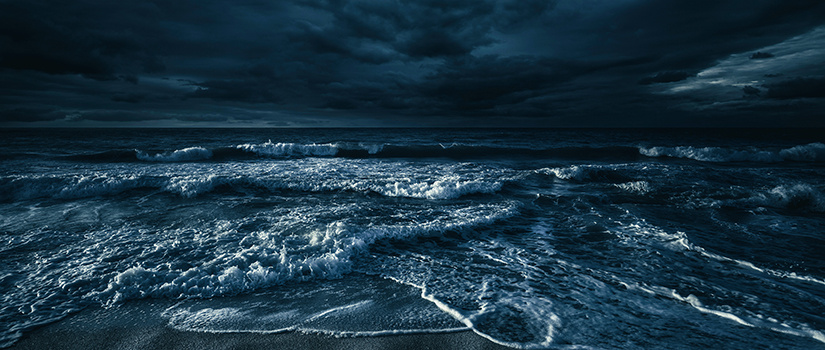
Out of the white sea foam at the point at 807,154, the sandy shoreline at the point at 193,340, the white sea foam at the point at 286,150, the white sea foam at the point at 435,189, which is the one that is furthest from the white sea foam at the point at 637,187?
the white sea foam at the point at 807,154

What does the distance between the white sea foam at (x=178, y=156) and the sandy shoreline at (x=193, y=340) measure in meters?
18.9

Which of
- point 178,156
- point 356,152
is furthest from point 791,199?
point 178,156

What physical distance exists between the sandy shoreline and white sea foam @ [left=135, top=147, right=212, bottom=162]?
1893cm

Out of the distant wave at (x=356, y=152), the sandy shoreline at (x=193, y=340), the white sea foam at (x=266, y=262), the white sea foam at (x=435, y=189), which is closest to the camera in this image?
the sandy shoreline at (x=193, y=340)

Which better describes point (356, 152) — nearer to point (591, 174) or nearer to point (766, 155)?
point (591, 174)

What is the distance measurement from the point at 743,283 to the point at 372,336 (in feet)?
15.0

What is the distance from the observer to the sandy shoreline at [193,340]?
281cm

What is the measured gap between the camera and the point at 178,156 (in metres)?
19.1

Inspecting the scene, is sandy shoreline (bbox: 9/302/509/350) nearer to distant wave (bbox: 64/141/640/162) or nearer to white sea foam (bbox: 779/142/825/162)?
distant wave (bbox: 64/141/640/162)

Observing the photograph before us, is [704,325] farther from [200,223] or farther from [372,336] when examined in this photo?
[200,223]

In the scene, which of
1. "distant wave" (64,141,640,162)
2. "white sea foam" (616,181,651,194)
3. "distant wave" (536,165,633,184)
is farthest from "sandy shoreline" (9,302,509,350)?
"distant wave" (64,141,640,162)

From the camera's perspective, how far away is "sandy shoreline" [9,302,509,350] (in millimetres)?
2809

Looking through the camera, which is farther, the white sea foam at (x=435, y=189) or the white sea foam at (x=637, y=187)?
the white sea foam at (x=637, y=187)

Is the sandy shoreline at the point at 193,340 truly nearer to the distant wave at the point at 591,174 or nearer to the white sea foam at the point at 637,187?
the white sea foam at the point at 637,187
